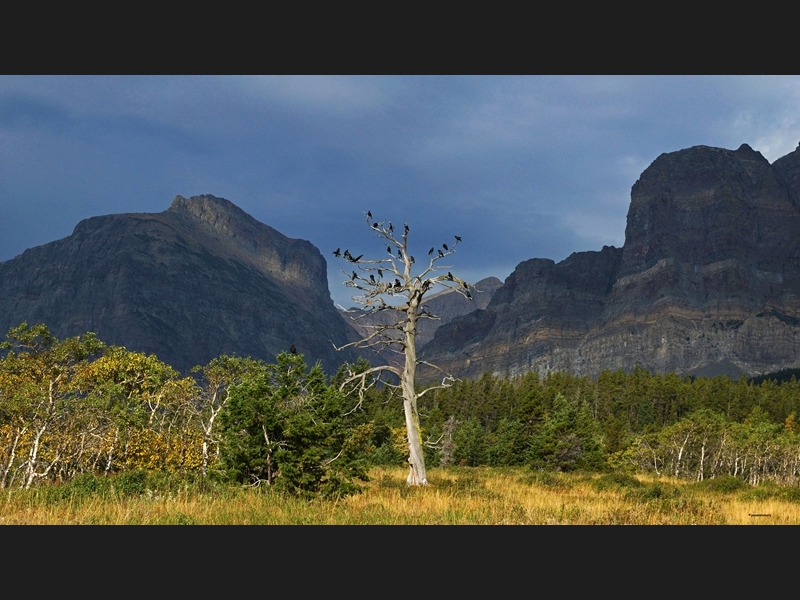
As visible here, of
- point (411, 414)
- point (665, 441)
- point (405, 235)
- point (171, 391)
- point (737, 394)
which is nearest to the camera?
point (411, 414)

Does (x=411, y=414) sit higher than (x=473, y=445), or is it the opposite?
(x=411, y=414)

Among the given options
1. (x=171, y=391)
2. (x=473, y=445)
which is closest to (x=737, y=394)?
(x=473, y=445)

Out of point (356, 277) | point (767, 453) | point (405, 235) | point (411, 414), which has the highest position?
point (405, 235)

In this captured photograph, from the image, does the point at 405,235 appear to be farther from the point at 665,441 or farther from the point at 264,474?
the point at 665,441

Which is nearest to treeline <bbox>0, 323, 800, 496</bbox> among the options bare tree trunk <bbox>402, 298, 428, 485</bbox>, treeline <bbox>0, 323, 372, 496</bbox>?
treeline <bbox>0, 323, 372, 496</bbox>

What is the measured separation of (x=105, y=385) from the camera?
36.1 meters

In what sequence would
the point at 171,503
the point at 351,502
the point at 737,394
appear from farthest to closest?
the point at 737,394 < the point at 351,502 < the point at 171,503

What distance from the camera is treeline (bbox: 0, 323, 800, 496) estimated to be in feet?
56.6

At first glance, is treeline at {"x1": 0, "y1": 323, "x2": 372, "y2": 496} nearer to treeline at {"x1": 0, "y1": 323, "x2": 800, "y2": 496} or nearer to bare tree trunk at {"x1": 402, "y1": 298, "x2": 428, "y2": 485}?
treeline at {"x1": 0, "y1": 323, "x2": 800, "y2": 496}

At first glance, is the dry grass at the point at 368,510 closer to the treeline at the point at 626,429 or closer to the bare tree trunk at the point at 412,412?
the bare tree trunk at the point at 412,412

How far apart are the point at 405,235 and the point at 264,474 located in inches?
487

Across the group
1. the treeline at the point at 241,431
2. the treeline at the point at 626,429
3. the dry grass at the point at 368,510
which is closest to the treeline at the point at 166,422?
the treeline at the point at 241,431

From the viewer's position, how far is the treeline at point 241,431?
17.2 meters

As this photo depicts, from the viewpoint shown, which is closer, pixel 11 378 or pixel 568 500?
pixel 568 500
